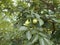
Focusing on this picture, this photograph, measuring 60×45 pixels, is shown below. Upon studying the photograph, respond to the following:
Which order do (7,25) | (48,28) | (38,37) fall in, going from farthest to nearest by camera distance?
(7,25) → (48,28) → (38,37)

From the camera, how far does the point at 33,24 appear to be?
1.29 m

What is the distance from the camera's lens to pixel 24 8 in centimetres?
Result: 139

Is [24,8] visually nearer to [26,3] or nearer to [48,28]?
[26,3]

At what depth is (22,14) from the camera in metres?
1.36

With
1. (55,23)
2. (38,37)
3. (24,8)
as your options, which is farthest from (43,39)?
(24,8)

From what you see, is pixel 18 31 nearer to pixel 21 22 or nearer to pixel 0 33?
pixel 21 22

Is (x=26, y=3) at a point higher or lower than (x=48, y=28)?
higher

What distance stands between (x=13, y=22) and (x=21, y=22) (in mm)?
142

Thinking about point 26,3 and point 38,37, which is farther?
point 26,3

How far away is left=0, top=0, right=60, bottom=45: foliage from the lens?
1.27 metres

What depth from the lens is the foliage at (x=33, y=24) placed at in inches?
50.2

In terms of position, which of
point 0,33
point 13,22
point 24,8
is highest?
point 24,8

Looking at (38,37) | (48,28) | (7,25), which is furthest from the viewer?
(7,25)

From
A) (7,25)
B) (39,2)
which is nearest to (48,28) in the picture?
(39,2)
